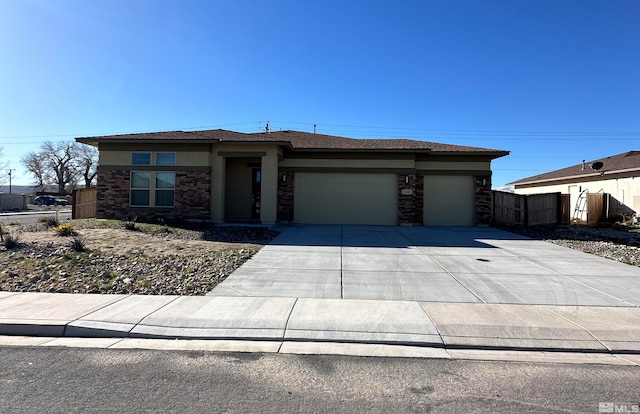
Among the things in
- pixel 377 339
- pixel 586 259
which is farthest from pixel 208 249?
pixel 586 259

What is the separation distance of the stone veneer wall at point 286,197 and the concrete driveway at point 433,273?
16.4ft

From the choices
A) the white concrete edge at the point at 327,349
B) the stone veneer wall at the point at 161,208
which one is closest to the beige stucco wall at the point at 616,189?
the white concrete edge at the point at 327,349

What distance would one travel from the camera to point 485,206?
1847 centimetres

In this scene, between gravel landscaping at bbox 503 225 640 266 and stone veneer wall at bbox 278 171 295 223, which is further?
stone veneer wall at bbox 278 171 295 223

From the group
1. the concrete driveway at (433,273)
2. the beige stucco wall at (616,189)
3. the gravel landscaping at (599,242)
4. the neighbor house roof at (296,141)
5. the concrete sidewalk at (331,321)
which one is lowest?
the concrete sidewalk at (331,321)

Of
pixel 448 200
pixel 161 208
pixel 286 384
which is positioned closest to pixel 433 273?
pixel 286 384

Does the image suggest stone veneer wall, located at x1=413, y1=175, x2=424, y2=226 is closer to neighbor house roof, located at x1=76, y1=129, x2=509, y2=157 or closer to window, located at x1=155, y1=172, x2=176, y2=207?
neighbor house roof, located at x1=76, y1=129, x2=509, y2=157

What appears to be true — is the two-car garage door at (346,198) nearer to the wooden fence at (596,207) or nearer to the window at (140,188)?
the window at (140,188)

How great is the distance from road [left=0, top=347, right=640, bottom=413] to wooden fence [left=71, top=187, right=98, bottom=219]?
593 inches

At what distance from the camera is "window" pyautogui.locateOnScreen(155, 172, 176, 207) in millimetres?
16672

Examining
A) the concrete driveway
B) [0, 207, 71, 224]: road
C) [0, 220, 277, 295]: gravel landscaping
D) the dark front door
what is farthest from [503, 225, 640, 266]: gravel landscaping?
[0, 207, 71, 224]: road

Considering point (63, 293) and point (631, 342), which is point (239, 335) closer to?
point (63, 293)

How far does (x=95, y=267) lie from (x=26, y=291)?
5.47 feet

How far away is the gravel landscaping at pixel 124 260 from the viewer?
7.05 m
